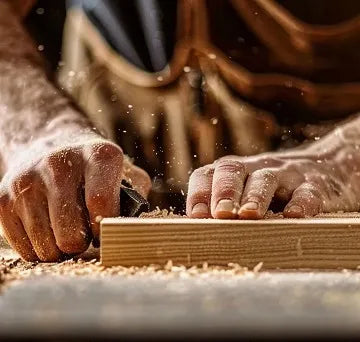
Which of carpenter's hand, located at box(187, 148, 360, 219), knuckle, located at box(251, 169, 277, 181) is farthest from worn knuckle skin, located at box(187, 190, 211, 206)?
knuckle, located at box(251, 169, 277, 181)

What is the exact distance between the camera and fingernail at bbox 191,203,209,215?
1.37 m

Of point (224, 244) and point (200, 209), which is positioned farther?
point (200, 209)

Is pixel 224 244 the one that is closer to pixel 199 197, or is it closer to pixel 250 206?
pixel 250 206

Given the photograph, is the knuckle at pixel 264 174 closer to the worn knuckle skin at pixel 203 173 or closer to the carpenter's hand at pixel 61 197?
the worn knuckle skin at pixel 203 173

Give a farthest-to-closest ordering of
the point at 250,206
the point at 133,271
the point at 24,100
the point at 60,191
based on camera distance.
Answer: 1. the point at 24,100
2. the point at 60,191
3. the point at 250,206
4. the point at 133,271

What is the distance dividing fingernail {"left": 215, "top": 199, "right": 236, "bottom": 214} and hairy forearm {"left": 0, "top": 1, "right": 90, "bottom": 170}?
50cm

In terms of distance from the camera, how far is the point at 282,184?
1.53 m

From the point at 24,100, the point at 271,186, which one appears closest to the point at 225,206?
the point at 271,186

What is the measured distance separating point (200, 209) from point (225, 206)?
0.09m

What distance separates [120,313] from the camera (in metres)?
0.71

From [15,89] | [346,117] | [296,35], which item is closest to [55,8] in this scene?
[15,89]

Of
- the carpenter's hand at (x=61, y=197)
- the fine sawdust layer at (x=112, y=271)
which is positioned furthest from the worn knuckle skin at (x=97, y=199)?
the fine sawdust layer at (x=112, y=271)

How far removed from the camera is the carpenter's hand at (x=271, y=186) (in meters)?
1.35

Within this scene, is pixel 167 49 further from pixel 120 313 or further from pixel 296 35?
pixel 120 313
